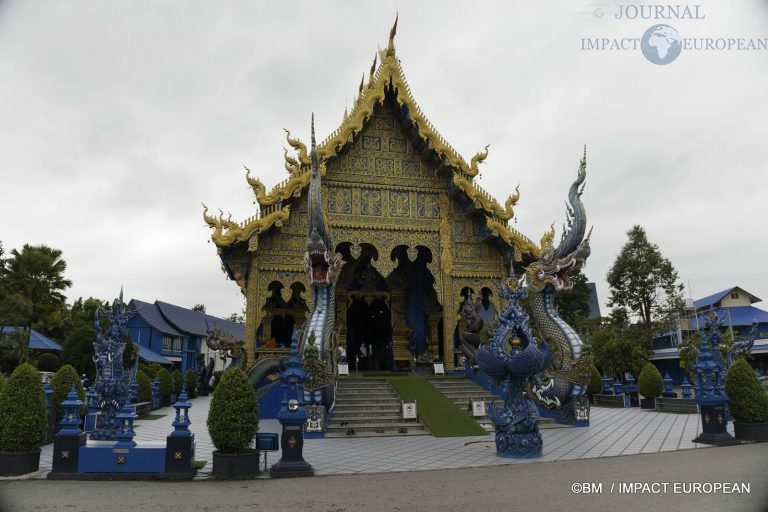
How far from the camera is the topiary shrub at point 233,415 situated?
6.27m

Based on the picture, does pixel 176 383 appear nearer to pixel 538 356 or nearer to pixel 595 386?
pixel 595 386

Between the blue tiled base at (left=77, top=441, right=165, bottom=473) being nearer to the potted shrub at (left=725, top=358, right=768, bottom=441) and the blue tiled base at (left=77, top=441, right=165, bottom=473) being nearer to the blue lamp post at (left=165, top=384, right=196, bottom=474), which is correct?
the blue lamp post at (left=165, top=384, right=196, bottom=474)

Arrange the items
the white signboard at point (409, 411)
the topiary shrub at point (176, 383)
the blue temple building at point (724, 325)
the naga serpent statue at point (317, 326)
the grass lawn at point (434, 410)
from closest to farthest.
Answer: the grass lawn at point (434, 410)
the naga serpent statue at point (317, 326)
the white signboard at point (409, 411)
the topiary shrub at point (176, 383)
the blue temple building at point (724, 325)

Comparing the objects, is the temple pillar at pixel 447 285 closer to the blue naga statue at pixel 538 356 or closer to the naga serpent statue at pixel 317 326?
the blue naga statue at pixel 538 356

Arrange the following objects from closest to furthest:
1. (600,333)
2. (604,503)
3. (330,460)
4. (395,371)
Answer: (604,503), (330,460), (395,371), (600,333)

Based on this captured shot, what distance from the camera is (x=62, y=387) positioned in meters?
9.84

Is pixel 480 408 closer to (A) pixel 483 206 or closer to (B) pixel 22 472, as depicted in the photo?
(A) pixel 483 206

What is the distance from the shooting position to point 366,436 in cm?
962

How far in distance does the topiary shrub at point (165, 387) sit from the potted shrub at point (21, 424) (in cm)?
1118

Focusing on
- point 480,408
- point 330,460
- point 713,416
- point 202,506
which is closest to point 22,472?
point 202,506

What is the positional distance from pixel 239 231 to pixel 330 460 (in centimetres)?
723

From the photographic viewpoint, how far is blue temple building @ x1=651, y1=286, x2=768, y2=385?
30397 millimetres

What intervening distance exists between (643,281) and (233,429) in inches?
1178

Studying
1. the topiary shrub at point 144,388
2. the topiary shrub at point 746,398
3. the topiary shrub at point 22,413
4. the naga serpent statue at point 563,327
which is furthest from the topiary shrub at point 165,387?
the topiary shrub at point 746,398
